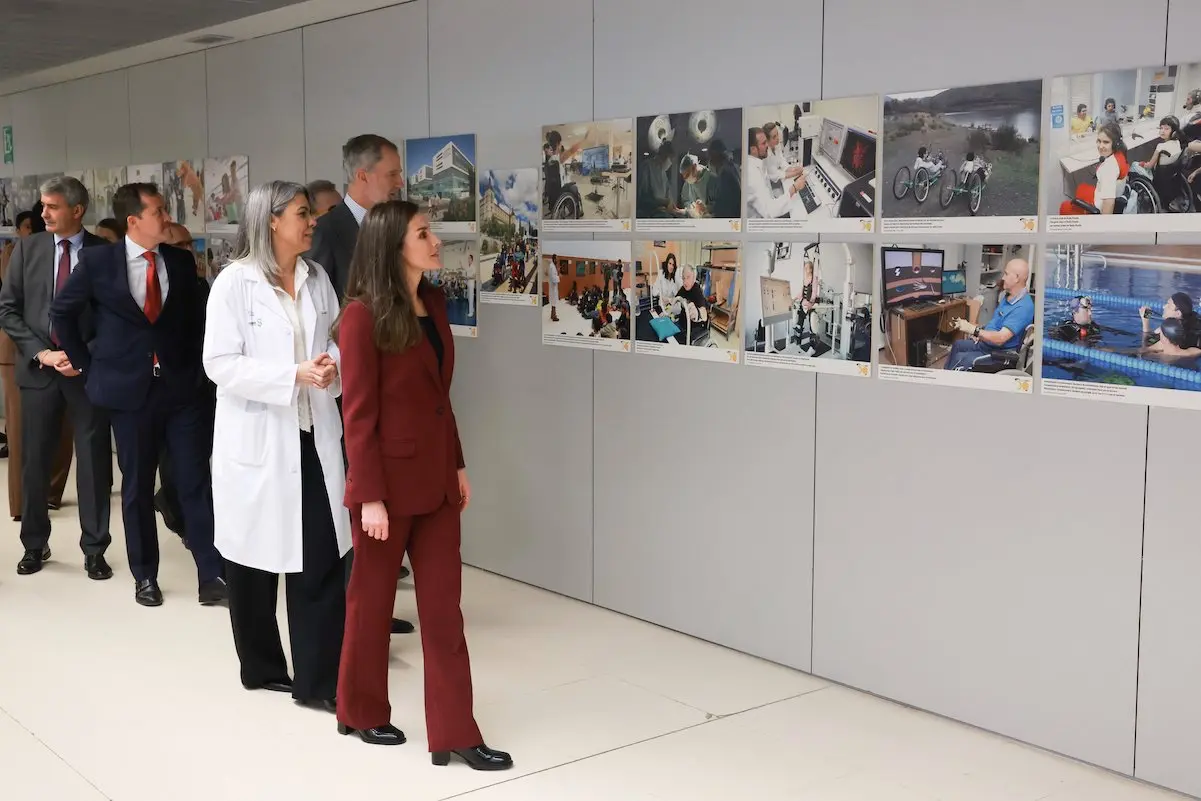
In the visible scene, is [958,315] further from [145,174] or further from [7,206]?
[7,206]

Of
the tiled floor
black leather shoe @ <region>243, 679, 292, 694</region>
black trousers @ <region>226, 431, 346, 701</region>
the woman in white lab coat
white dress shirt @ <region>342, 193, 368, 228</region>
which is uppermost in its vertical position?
white dress shirt @ <region>342, 193, 368, 228</region>

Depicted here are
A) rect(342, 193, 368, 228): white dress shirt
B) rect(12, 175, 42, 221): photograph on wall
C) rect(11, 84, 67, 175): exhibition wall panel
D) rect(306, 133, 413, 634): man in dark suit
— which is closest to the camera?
rect(306, 133, 413, 634): man in dark suit

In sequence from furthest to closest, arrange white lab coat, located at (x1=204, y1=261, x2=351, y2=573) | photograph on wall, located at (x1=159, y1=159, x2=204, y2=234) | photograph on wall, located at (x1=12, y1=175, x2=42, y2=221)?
photograph on wall, located at (x1=12, y1=175, x2=42, y2=221)
photograph on wall, located at (x1=159, y1=159, x2=204, y2=234)
white lab coat, located at (x1=204, y1=261, x2=351, y2=573)

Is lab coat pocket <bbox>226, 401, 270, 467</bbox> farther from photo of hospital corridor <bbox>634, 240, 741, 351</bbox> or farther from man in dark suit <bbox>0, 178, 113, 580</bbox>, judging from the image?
man in dark suit <bbox>0, 178, 113, 580</bbox>

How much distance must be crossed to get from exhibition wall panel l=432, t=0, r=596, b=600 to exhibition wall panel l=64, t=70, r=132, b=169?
4.50m

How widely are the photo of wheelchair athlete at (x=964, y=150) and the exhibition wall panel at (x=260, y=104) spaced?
14.8 feet

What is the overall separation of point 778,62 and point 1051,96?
1205 mm

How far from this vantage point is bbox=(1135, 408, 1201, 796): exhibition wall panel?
369 cm

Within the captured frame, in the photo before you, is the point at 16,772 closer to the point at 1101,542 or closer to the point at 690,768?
the point at 690,768

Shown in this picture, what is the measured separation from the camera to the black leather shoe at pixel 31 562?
6.34m

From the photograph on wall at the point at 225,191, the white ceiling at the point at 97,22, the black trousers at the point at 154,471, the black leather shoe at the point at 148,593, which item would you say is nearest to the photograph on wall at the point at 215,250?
the photograph on wall at the point at 225,191

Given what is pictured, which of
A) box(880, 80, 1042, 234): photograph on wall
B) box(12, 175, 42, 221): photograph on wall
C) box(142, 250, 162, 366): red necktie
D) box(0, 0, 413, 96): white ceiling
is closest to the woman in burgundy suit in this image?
box(880, 80, 1042, 234): photograph on wall

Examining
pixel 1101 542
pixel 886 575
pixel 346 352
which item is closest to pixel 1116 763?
pixel 1101 542

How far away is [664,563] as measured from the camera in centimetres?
546
